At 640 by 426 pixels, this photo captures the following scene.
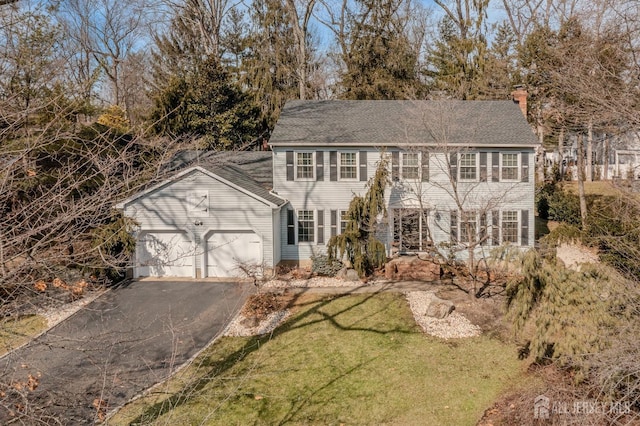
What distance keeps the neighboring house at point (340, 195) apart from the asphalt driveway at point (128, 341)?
2043mm

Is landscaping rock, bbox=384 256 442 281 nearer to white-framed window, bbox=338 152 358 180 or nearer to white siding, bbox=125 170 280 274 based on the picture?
white-framed window, bbox=338 152 358 180

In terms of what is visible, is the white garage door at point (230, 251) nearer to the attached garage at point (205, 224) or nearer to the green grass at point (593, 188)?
the attached garage at point (205, 224)

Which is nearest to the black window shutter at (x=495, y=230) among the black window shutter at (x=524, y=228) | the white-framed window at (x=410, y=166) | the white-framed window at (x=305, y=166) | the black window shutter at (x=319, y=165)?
the black window shutter at (x=524, y=228)

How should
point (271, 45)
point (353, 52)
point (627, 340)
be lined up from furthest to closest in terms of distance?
1. point (271, 45)
2. point (353, 52)
3. point (627, 340)

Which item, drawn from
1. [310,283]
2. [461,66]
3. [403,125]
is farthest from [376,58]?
[310,283]

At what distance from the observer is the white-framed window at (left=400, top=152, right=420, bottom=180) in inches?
786

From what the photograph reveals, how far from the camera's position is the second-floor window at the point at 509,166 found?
19688mm

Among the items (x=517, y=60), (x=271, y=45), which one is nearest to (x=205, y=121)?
(x=271, y=45)

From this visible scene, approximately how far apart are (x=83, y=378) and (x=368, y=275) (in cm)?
1137

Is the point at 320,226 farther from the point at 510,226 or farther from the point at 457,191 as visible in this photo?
the point at 510,226

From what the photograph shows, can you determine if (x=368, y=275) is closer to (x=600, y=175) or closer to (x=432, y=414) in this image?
(x=432, y=414)

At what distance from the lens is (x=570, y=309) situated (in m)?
8.70

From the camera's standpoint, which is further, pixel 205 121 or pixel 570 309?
pixel 205 121

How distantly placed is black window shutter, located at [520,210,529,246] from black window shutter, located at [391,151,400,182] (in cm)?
599
